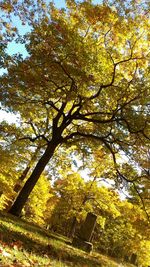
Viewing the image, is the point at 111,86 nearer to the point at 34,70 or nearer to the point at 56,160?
the point at 34,70

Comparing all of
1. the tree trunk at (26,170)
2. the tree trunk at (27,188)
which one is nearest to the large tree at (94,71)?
the tree trunk at (27,188)

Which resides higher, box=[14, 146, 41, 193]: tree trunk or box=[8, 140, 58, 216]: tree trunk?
box=[14, 146, 41, 193]: tree trunk

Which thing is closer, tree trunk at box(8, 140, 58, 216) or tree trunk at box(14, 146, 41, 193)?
tree trunk at box(8, 140, 58, 216)

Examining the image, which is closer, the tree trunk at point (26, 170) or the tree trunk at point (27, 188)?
the tree trunk at point (27, 188)

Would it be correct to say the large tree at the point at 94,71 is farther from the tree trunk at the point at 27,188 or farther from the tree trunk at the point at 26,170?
the tree trunk at the point at 26,170

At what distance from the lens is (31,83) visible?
588 inches

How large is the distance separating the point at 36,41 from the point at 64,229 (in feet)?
149

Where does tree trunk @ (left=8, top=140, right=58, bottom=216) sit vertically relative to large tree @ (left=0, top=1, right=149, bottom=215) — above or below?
below

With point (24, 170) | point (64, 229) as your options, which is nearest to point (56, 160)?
point (24, 170)

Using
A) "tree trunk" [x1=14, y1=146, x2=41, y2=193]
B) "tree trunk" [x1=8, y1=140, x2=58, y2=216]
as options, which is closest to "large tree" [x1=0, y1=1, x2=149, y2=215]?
"tree trunk" [x1=8, y1=140, x2=58, y2=216]

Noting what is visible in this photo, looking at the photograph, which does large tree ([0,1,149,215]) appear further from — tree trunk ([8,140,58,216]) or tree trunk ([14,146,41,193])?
tree trunk ([14,146,41,193])

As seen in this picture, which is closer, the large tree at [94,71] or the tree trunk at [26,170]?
the large tree at [94,71]

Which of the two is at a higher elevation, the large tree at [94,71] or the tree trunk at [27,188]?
the large tree at [94,71]

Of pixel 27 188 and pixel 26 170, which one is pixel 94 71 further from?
pixel 26 170
